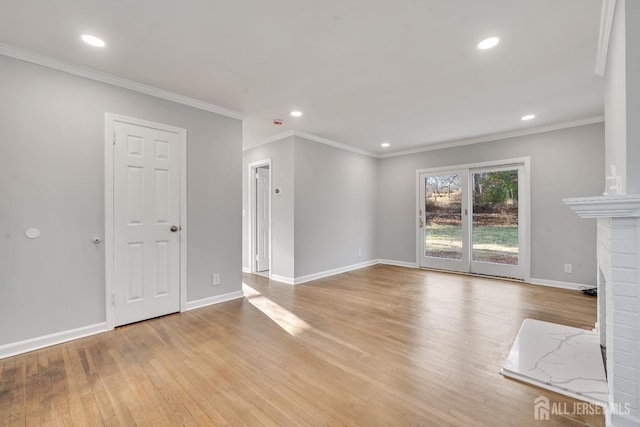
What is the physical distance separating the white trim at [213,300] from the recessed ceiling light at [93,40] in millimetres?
2693

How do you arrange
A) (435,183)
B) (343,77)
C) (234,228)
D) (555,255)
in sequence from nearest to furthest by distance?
(343,77) < (234,228) < (555,255) < (435,183)

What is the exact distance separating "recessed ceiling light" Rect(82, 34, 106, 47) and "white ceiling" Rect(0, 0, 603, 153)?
0.04 meters

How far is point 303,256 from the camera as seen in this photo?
4.81m

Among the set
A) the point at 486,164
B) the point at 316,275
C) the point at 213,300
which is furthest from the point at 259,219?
the point at 486,164

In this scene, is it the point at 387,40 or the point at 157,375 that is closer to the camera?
the point at 157,375

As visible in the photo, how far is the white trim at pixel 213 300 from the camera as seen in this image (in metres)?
3.40

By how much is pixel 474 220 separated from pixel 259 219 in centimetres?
406

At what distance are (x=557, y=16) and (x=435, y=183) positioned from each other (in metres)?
3.87

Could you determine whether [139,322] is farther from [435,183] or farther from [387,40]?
[435,183]

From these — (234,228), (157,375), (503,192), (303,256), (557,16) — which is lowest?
(157,375)

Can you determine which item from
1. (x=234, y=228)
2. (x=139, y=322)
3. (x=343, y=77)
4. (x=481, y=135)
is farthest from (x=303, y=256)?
(x=481, y=135)

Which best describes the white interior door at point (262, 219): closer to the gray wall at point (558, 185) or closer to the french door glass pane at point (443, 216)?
the french door glass pane at point (443, 216)

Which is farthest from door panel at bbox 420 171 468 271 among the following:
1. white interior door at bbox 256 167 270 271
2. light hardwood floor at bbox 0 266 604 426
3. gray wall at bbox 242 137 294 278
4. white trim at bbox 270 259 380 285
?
white interior door at bbox 256 167 270 271

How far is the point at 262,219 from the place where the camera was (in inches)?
220
